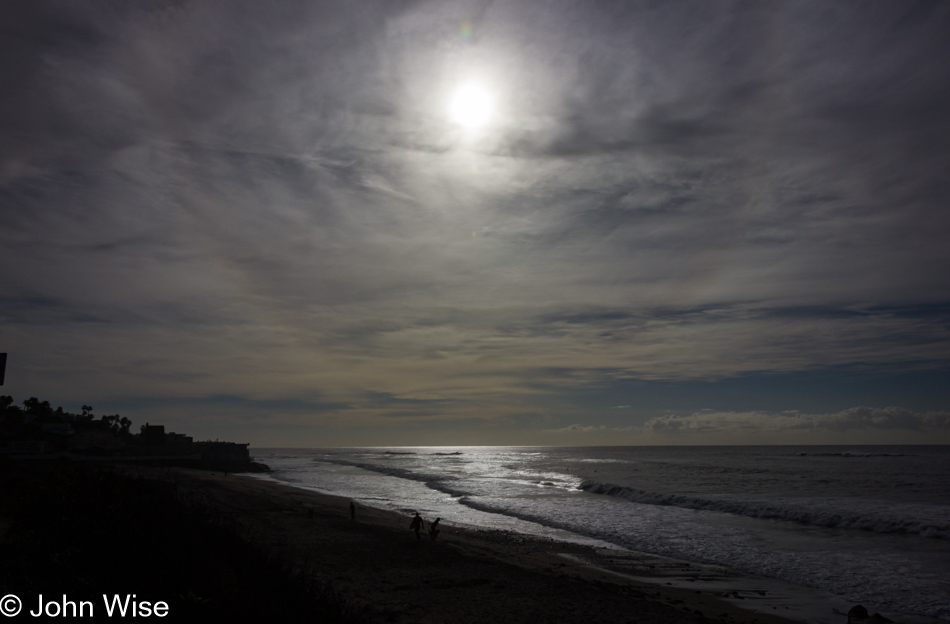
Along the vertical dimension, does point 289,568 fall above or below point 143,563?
below

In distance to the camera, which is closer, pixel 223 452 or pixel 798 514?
pixel 798 514

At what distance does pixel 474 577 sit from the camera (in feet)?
59.9

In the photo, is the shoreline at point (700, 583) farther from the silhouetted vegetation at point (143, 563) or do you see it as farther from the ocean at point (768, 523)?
the silhouetted vegetation at point (143, 563)

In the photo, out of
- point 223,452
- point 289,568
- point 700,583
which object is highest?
point 289,568

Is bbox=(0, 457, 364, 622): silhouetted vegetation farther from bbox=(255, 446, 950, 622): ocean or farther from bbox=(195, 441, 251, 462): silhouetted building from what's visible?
bbox=(195, 441, 251, 462): silhouetted building

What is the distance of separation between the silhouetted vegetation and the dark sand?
2533mm

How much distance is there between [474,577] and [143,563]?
11.8 metres

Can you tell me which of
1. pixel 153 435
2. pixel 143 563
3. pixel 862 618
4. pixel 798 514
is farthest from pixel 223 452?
pixel 862 618

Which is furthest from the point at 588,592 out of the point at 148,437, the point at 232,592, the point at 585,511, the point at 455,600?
the point at 148,437

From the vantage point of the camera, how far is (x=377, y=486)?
6512cm

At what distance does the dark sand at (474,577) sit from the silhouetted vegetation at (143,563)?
2533 mm

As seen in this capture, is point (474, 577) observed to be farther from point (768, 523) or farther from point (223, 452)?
point (223, 452)

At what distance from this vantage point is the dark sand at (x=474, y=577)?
1459cm

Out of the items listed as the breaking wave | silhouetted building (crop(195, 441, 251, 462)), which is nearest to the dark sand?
the breaking wave
